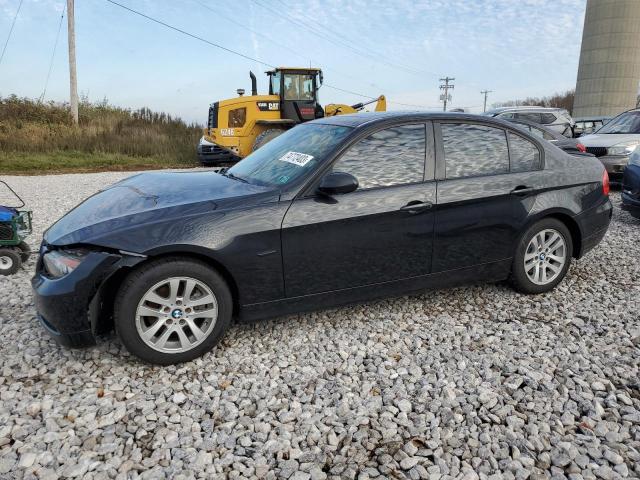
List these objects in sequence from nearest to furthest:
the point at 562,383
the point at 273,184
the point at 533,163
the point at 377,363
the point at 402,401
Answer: the point at 402,401, the point at 562,383, the point at 377,363, the point at 273,184, the point at 533,163

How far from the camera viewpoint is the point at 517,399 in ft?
9.00

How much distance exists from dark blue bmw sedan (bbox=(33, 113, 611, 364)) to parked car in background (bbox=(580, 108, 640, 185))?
18.5 feet

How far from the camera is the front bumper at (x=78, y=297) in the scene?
2797 mm

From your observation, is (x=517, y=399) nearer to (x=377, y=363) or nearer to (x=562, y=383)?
(x=562, y=383)

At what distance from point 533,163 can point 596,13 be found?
51196 millimetres

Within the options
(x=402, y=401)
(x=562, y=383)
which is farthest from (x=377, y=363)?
(x=562, y=383)

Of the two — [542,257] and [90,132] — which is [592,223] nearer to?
[542,257]

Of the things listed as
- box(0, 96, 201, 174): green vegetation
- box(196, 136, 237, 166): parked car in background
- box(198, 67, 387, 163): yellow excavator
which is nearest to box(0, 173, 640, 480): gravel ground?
box(198, 67, 387, 163): yellow excavator

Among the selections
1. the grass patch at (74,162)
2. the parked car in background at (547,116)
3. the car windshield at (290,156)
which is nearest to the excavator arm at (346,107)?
the parked car in background at (547,116)

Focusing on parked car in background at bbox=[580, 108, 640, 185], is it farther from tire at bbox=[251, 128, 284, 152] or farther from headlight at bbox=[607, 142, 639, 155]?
tire at bbox=[251, 128, 284, 152]

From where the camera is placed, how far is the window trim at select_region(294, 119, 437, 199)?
10.7ft

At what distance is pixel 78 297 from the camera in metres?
2.80

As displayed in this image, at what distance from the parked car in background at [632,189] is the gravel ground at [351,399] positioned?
3.44 meters

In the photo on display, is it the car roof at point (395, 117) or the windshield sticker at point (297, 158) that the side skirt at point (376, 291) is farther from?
the car roof at point (395, 117)
